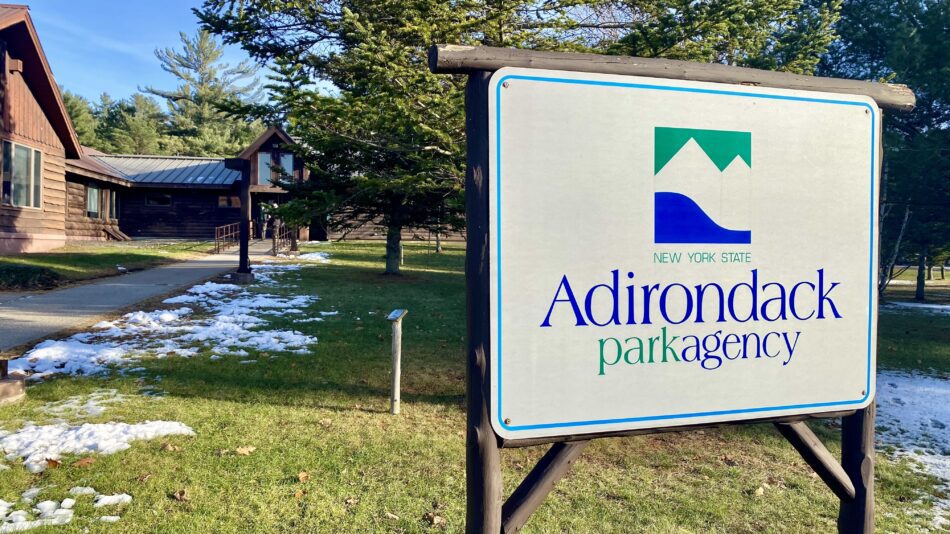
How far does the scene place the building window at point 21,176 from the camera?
16234 mm

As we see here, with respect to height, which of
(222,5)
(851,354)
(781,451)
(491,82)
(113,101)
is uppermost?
(113,101)

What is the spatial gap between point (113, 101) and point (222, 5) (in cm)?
6049

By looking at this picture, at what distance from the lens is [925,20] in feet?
40.7

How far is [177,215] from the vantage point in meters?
32.0

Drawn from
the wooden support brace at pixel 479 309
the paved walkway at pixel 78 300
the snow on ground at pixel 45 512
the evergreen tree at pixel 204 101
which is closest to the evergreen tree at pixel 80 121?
the evergreen tree at pixel 204 101

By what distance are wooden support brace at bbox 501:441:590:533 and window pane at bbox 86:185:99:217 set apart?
92.7 feet

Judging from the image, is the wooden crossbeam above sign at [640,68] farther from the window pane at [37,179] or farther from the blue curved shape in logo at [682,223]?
the window pane at [37,179]

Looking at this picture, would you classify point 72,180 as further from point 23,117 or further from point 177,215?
point 177,215

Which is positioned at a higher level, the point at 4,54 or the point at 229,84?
the point at 229,84

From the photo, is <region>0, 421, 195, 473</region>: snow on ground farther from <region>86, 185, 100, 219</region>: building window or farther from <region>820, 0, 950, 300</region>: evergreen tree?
<region>86, 185, 100, 219</region>: building window

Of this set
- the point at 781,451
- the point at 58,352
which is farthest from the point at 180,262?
the point at 781,451

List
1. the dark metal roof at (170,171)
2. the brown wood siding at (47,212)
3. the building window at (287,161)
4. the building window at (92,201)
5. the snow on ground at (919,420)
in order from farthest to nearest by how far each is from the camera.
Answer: the building window at (287,161) → the dark metal roof at (170,171) → the building window at (92,201) → the brown wood siding at (47,212) → the snow on ground at (919,420)

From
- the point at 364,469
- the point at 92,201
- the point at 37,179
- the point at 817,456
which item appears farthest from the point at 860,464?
the point at 92,201

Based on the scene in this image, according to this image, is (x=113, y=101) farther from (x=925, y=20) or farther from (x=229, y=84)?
(x=925, y=20)
